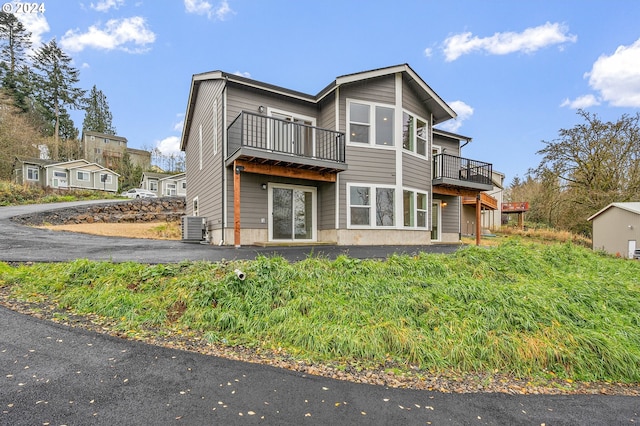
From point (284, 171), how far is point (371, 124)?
390 cm

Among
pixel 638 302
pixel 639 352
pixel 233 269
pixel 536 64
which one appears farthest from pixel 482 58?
pixel 233 269

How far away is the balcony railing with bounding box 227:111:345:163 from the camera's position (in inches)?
381

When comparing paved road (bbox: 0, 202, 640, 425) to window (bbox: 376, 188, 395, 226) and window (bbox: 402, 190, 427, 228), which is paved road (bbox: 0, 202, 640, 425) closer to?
window (bbox: 376, 188, 395, 226)

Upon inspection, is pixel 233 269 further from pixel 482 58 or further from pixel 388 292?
pixel 482 58

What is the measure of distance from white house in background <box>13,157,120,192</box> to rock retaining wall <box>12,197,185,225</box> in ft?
50.1

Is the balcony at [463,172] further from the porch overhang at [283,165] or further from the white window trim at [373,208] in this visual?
the porch overhang at [283,165]

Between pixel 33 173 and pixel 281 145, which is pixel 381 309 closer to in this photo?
pixel 281 145

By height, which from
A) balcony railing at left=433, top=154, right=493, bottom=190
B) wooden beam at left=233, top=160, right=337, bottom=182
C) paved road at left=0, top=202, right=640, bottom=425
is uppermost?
balcony railing at left=433, top=154, right=493, bottom=190

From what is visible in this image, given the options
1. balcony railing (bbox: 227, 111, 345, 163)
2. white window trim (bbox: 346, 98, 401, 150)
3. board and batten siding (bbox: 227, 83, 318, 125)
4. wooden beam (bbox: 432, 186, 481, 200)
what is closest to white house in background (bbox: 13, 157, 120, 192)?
board and batten siding (bbox: 227, 83, 318, 125)

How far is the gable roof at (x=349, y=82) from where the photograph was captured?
10.2 m

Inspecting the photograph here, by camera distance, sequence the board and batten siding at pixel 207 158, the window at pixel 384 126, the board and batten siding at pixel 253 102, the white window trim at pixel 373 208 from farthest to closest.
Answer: the window at pixel 384 126
the white window trim at pixel 373 208
the board and batten siding at pixel 207 158
the board and batten siding at pixel 253 102

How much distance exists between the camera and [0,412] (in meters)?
2.16

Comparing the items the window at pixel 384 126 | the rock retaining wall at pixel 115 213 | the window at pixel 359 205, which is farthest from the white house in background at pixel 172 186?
the window at pixel 384 126

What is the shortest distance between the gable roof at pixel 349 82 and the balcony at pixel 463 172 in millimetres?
1935
